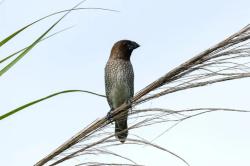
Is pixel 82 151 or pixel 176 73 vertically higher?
pixel 176 73

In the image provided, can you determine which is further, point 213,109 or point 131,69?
point 131,69

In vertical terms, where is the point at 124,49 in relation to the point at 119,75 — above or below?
above

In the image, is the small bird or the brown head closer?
the small bird

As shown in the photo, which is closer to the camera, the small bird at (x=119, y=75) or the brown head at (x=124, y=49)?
the small bird at (x=119, y=75)

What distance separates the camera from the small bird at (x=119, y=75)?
18.7ft

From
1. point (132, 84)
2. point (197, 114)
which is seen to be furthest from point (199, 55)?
point (132, 84)

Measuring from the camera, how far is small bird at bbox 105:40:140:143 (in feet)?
18.7

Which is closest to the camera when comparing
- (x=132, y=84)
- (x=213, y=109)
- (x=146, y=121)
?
(x=213, y=109)

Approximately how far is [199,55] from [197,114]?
19 cm

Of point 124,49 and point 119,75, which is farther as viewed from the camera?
point 124,49

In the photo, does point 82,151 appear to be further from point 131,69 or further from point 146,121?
point 131,69

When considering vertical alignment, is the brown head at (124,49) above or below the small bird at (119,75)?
above

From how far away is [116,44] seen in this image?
604 centimetres

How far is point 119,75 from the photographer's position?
5746mm
